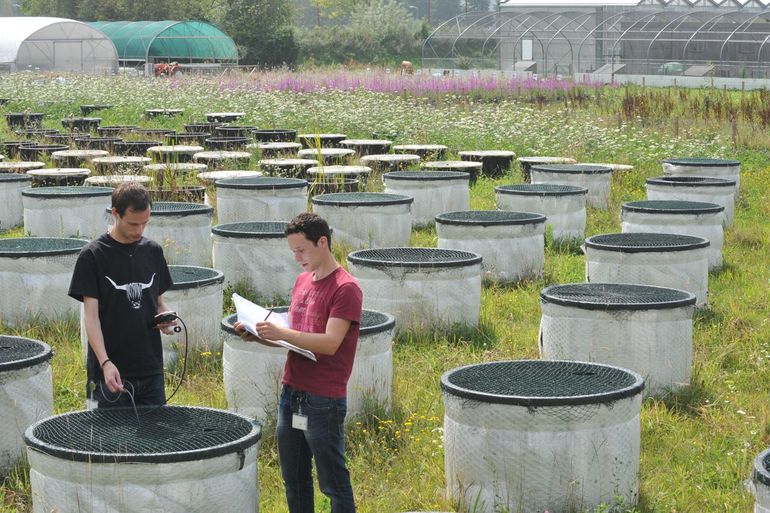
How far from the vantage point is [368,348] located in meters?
6.93

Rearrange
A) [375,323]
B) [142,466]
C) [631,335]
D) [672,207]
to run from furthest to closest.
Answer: [672,207] → [631,335] → [375,323] → [142,466]

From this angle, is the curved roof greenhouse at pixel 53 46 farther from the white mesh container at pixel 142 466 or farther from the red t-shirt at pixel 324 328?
the red t-shirt at pixel 324 328

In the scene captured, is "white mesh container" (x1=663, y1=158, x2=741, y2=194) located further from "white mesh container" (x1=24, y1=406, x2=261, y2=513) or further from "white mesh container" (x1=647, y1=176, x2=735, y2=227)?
"white mesh container" (x1=24, y1=406, x2=261, y2=513)

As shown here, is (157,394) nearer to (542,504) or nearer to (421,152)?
(542,504)

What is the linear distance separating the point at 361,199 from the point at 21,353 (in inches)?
219

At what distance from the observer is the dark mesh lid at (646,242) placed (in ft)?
30.2

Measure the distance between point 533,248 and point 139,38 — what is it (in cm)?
4829

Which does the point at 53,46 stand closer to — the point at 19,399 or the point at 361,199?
the point at 361,199

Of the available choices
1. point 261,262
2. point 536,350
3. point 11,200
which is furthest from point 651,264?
point 11,200

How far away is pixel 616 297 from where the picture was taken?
7.87 meters

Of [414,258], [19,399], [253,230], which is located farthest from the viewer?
[253,230]

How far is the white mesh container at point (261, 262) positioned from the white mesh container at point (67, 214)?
2.34m

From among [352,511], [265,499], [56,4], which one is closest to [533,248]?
[265,499]

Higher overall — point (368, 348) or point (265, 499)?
point (368, 348)
